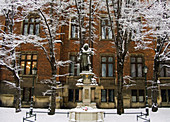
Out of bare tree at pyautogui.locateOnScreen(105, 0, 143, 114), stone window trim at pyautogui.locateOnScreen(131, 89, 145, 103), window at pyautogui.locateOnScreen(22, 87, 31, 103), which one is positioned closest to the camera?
bare tree at pyautogui.locateOnScreen(105, 0, 143, 114)

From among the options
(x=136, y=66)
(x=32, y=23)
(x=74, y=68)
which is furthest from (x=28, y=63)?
(x=136, y=66)

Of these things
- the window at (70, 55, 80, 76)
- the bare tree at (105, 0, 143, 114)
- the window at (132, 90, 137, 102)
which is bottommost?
the window at (132, 90, 137, 102)

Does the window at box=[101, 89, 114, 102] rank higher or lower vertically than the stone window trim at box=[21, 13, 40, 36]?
lower

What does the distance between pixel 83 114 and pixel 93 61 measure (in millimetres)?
8624

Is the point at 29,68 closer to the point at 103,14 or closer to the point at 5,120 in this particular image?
the point at 5,120

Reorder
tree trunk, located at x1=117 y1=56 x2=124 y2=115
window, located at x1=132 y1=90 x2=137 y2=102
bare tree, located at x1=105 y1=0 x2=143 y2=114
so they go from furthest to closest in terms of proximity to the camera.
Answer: window, located at x1=132 y1=90 x2=137 y2=102 < bare tree, located at x1=105 y1=0 x2=143 y2=114 < tree trunk, located at x1=117 y1=56 x2=124 y2=115

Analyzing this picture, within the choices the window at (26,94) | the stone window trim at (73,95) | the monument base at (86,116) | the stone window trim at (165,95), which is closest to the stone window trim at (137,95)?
the stone window trim at (165,95)

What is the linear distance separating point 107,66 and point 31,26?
986cm

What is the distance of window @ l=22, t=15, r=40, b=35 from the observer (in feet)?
56.6

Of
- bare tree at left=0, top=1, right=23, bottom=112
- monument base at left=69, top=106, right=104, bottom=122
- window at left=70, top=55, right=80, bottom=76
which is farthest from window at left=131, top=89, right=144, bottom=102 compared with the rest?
bare tree at left=0, top=1, right=23, bottom=112

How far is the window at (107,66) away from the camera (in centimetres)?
1676

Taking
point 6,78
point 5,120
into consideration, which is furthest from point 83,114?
point 6,78

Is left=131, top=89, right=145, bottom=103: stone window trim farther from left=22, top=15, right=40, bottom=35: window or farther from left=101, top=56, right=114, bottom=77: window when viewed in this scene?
left=22, top=15, right=40, bottom=35: window

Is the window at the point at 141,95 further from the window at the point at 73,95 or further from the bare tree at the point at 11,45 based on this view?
the bare tree at the point at 11,45
